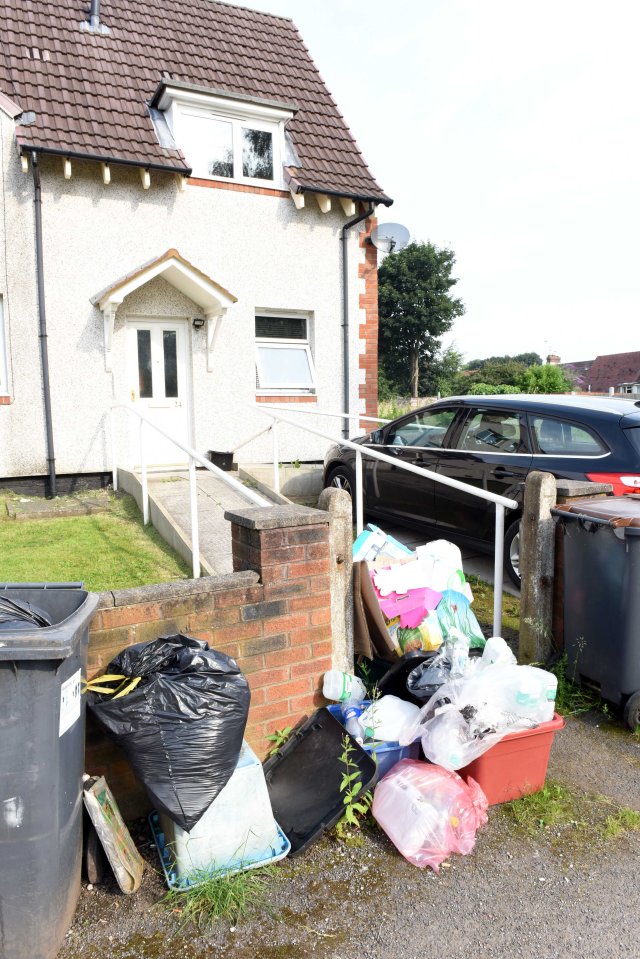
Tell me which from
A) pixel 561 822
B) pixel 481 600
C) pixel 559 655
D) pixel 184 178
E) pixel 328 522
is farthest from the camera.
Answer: pixel 184 178

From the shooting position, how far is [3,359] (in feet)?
28.1

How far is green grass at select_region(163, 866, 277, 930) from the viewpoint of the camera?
2.34 meters

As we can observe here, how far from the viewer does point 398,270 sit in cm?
4412

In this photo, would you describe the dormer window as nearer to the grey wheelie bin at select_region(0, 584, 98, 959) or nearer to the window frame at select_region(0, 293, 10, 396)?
the window frame at select_region(0, 293, 10, 396)

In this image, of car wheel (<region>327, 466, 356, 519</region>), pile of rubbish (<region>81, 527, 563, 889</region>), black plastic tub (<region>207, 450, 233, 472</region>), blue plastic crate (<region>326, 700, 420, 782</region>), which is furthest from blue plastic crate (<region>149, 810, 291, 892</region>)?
black plastic tub (<region>207, 450, 233, 472</region>)

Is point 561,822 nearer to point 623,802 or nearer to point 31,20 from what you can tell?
point 623,802

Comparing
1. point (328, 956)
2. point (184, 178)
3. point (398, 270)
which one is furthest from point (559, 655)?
point (398, 270)

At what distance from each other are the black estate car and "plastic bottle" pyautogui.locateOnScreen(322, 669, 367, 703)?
2.57 m

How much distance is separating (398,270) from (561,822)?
44068mm

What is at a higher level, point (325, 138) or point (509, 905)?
point (325, 138)

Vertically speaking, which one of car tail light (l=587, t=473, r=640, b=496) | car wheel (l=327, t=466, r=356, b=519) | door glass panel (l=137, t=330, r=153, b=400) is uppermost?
door glass panel (l=137, t=330, r=153, b=400)

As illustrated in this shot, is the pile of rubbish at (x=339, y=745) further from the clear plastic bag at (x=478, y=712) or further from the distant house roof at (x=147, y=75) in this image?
the distant house roof at (x=147, y=75)

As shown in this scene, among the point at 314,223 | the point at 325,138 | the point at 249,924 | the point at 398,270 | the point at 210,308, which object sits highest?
the point at 398,270

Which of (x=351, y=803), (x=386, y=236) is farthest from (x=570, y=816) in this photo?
(x=386, y=236)
